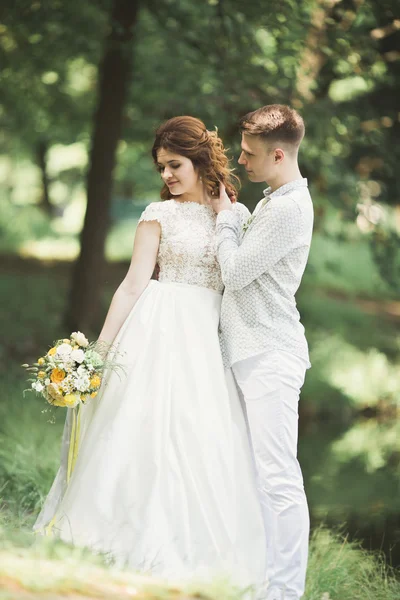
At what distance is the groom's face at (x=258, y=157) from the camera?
4.14m

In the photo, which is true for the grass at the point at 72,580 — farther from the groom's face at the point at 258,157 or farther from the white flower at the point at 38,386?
the groom's face at the point at 258,157

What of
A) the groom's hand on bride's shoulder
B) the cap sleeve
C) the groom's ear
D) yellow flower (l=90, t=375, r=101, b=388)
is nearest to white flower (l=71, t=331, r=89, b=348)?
yellow flower (l=90, t=375, r=101, b=388)

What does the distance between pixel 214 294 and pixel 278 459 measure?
34.5 inches

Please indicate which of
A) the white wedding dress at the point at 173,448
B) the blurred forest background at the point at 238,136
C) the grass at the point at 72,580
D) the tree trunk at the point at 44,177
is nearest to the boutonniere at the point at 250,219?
the white wedding dress at the point at 173,448

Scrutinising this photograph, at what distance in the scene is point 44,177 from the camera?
63.8 feet

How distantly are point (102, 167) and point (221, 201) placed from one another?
647 centimetres

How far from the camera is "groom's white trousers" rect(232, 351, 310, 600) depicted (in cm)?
412

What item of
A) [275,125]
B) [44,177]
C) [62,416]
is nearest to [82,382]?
[275,125]

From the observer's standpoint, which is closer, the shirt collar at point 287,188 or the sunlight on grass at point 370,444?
the shirt collar at point 287,188

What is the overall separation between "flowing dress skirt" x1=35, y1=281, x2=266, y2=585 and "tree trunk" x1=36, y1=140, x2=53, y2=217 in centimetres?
Result: 1248

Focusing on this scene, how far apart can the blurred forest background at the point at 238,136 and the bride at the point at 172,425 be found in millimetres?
1065

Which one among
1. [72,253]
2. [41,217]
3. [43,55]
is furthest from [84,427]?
[41,217]

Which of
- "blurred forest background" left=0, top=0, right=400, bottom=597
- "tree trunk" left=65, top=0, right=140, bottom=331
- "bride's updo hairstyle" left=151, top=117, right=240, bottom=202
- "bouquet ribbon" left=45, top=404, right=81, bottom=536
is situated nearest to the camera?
"bride's updo hairstyle" left=151, top=117, right=240, bottom=202

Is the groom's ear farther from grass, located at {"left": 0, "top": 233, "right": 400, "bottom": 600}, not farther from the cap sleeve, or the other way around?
grass, located at {"left": 0, "top": 233, "right": 400, "bottom": 600}
